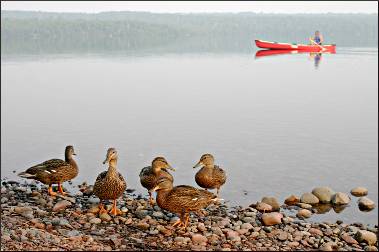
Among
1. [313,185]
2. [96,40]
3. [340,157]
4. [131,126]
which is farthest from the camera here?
[96,40]

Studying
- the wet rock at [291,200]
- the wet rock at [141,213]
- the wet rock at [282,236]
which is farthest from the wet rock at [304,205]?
the wet rock at [141,213]

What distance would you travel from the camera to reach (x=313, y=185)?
1549cm

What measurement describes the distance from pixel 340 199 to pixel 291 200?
1393 millimetres

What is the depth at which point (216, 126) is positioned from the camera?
24.0 meters

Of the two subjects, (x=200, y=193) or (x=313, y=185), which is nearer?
(x=200, y=193)

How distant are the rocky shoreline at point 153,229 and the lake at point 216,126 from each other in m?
1.82

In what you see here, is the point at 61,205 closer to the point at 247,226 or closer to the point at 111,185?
the point at 111,185

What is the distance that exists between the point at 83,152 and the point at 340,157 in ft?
31.9

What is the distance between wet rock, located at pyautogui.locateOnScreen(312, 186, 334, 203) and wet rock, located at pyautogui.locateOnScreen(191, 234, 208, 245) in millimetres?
5081

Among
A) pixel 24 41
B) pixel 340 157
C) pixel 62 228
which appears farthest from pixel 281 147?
pixel 24 41

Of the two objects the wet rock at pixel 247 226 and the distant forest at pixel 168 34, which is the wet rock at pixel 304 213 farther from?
the distant forest at pixel 168 34

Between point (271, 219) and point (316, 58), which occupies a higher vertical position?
point (316, 58)

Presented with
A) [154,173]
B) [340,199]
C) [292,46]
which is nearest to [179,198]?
[154,173]

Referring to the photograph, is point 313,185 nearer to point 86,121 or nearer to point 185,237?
point 185,237
